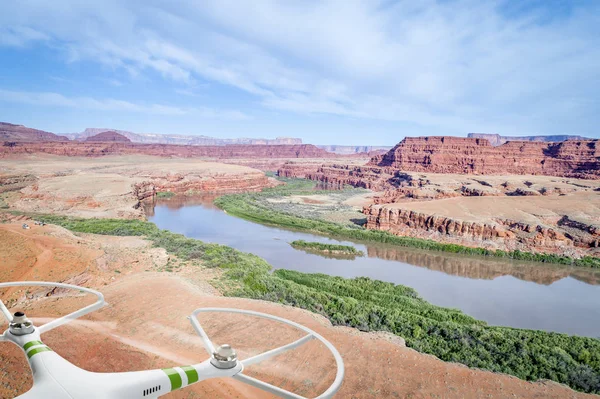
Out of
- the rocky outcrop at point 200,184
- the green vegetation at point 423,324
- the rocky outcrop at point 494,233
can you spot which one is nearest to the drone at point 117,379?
the green vegetation at point 423,324

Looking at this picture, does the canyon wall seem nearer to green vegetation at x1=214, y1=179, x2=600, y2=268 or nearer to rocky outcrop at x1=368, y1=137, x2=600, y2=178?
rocky outcrop at x1=368, y1=137, x2=600, y2=178

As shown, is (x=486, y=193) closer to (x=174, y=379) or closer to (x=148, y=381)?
(x=174, y=379)

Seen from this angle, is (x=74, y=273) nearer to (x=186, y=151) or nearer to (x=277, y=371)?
(x=277, y=371)

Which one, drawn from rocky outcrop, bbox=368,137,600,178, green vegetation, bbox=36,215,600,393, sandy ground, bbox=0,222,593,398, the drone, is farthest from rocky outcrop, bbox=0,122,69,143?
the drone

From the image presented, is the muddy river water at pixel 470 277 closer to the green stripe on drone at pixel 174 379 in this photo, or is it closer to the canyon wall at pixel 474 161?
the green stripe on drone at pixel 174 379

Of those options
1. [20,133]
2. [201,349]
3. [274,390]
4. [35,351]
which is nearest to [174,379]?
[274,390]
